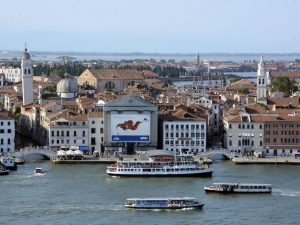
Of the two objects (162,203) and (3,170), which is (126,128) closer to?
(3,170)

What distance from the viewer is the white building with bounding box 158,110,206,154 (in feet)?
105

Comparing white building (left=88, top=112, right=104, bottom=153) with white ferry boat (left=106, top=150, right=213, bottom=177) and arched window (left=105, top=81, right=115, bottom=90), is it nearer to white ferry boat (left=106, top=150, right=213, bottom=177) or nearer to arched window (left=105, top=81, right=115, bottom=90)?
white ferry boat (left=106, top=150, right=213, bottom=177)

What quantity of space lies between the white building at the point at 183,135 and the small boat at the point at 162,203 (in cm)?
917

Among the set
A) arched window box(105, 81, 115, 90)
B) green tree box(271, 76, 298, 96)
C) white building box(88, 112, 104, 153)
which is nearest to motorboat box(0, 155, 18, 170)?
white building box(88, 112, 104, 153)

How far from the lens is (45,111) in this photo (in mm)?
35656

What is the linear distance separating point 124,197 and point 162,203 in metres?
1.51

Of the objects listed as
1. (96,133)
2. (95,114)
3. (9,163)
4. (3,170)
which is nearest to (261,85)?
(95,114)

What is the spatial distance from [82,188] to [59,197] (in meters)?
1.41

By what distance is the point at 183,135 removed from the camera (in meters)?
32.0

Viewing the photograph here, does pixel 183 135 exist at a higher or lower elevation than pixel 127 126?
lower

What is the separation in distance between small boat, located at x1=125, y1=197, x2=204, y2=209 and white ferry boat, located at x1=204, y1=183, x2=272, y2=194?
2063 mm

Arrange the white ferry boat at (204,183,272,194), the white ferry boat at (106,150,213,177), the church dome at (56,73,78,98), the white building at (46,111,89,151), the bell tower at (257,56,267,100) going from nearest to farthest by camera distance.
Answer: the white ferry boat at (204,183,272,194) < the white ferry boat at (106,150,213,177) < the white building at (46,111,89,151) < the church dome at (56,73,78,98) < the bell tower at (257,56,267,100)

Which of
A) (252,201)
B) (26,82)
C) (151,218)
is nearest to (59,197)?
(151,218)

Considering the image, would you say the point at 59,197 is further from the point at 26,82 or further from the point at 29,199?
the point at 26,82
